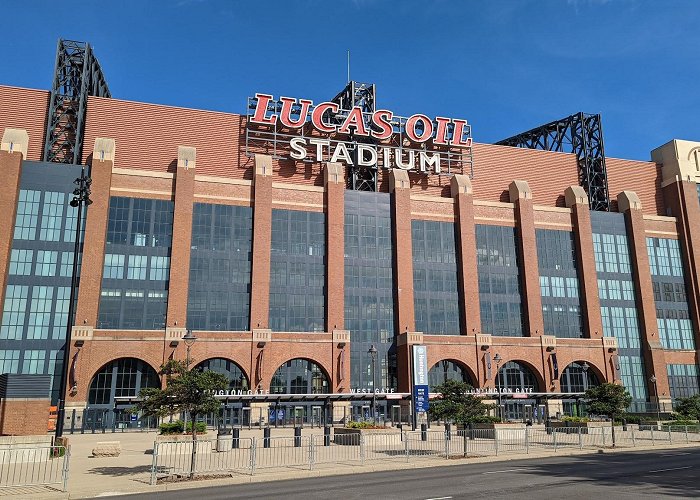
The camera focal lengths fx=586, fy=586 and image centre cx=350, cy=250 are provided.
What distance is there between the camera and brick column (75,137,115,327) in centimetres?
5388

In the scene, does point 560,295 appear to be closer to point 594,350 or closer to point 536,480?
point 594,350

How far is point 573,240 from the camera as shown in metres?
73.2

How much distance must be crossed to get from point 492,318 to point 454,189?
1587cm

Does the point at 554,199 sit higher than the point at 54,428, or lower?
A: higher

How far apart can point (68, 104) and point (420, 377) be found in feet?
155

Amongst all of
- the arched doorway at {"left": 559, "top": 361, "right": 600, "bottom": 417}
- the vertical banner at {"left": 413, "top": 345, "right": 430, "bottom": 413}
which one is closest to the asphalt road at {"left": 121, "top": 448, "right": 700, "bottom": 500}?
the vertical banner at {"left": 413, "top": 345, "right": 430, "bottom": 413}

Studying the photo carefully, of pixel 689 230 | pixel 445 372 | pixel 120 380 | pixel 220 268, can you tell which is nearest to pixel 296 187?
pixel 220 268

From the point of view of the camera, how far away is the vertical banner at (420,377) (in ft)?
185

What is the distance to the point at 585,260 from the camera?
71.2 m

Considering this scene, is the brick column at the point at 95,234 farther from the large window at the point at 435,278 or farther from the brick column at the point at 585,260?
the brick column at the point at 585,260

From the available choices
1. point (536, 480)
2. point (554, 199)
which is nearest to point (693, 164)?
point (554, 199)

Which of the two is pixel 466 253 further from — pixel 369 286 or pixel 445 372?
pixel 445 372

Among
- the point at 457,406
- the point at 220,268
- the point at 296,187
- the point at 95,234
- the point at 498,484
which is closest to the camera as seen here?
the point at 498,484

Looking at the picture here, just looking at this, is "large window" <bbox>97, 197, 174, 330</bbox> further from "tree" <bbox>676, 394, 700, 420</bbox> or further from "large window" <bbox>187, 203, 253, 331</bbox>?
"tree" <bbox>676, 394, 700, 420</bbox>
